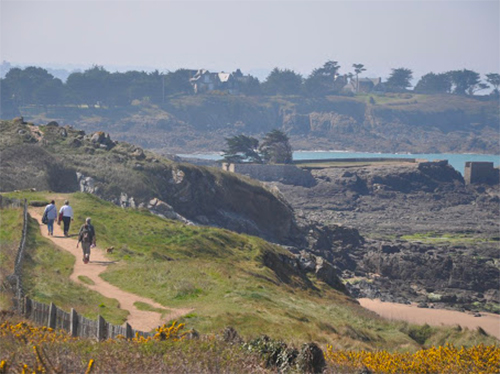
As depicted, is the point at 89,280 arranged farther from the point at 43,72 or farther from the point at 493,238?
the point at 43,72

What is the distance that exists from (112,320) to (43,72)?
573 ft

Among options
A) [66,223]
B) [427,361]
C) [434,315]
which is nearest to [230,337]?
[427,361]

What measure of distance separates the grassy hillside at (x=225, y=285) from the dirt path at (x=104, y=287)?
0.35 metres

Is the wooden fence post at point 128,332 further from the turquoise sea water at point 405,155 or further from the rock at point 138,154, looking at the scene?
the turquoise sea water at point 405,155

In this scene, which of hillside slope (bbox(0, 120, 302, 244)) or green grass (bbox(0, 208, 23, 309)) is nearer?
green grass (bbox(0, 208, 23, 309))

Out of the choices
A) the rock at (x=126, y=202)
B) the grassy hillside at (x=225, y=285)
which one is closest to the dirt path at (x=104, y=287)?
the grassy hillside at (x=225, y=285)

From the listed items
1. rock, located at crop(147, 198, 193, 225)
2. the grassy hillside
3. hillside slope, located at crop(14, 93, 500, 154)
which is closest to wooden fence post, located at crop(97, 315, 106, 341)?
the grassy hillside

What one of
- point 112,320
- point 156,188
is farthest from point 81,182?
point 112,320

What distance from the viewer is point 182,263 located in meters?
24.6

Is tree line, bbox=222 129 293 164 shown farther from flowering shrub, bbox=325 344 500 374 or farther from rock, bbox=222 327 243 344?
rock, bbox=222 327 243 344

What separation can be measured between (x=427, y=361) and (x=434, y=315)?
1101 inches

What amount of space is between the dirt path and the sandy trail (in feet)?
59.5

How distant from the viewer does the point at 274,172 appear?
4154 inches

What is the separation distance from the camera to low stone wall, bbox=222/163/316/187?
104m
